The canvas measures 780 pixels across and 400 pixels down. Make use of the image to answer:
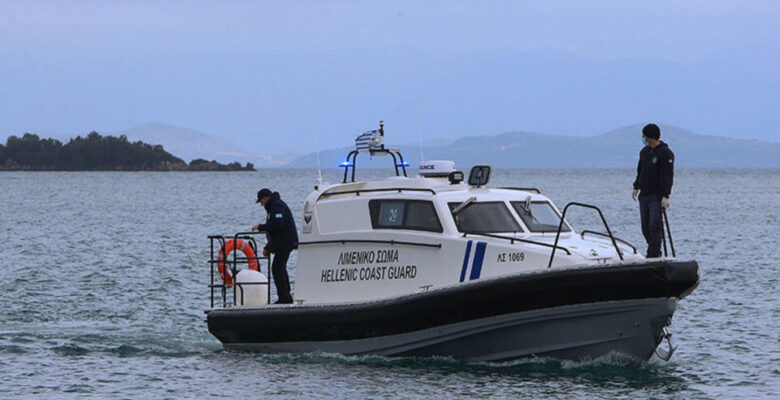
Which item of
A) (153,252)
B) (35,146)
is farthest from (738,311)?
(35,146)

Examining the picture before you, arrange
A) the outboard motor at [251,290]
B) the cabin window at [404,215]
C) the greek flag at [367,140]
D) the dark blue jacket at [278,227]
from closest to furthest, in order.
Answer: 1. the cabin window at [404,215]
2. the dark blue jacket at [278,227]
3. the greek flag at [367,140]
4. the outboard motor at [251,290]

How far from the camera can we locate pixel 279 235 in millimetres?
14719

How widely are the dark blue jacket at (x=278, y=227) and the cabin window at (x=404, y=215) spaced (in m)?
1.30

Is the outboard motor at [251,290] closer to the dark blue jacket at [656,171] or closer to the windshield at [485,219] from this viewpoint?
the windshield at [485,219]

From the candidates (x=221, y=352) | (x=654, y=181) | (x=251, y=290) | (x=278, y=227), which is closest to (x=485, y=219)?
(x=654, y=181)

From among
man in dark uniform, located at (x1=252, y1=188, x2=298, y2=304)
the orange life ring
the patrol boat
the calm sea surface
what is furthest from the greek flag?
the calm sea surface

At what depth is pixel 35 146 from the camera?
195875 mm

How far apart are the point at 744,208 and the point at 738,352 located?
1972 inches

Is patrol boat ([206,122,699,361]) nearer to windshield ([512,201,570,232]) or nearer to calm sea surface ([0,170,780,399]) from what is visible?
windshield ([512,201,570,232])

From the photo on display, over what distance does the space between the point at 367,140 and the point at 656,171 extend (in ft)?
12.6

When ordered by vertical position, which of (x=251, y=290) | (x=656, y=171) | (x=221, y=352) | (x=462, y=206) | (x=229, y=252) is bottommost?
(x=221, y=352)

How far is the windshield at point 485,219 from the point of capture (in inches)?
524

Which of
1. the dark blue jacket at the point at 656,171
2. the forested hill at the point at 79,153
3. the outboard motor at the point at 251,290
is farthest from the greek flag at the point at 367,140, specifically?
the forested hill at the point at 79,153

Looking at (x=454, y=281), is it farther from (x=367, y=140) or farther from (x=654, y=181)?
(x=367, y=140)
